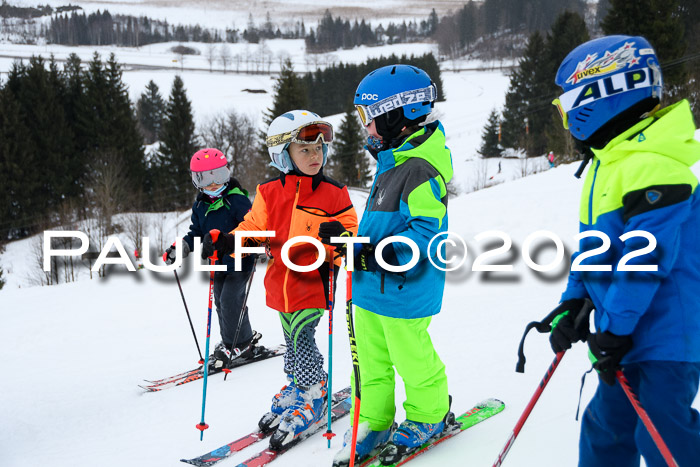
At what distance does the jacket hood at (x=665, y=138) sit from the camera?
5.84ft

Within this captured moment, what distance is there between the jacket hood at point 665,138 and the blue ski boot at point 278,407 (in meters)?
2.67

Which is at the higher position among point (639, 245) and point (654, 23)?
point (654, 23)

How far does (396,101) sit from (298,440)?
228 cm

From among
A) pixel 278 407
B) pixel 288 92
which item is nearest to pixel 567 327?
pixel 278 407

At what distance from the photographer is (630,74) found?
1939mm

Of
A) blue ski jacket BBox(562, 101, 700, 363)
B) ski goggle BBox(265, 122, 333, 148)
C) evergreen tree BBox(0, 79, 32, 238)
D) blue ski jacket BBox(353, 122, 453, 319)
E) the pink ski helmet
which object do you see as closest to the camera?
blue ski jacket BBox(562, 101, 700, 363)

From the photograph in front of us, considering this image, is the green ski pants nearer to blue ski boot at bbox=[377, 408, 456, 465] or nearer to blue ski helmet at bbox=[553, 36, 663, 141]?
blue ski boot at bbox=[377, 408, 456, 465]

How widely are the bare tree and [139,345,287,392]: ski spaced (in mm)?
118049

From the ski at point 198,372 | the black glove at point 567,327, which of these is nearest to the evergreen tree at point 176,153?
the ski at point 198,372

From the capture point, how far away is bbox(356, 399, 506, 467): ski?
2895 millimetres

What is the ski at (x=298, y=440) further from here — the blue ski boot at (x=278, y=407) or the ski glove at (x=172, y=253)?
the ski glove at (x=172, y=253)

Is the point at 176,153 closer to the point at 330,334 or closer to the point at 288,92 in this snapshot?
the point at 288,92

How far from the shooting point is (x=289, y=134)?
135 inches

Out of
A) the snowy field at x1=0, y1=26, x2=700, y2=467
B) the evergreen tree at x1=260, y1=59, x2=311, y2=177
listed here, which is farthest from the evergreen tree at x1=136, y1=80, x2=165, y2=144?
the snowy field at x1=0, y1=26, x2=700, y2=467
